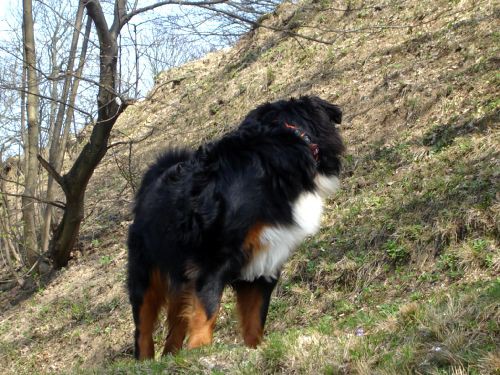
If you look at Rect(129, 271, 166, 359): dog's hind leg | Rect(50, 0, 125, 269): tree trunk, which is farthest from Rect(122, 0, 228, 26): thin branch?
Rect(129, 271, 166, 359): dog's hind leg

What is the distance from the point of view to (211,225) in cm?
505

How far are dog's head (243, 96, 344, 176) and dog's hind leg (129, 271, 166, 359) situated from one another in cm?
170

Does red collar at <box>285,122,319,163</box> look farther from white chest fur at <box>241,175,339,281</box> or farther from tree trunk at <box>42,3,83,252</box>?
tree trunk at <box>42,3,83,252</box>

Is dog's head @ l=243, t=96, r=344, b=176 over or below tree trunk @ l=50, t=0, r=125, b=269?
below

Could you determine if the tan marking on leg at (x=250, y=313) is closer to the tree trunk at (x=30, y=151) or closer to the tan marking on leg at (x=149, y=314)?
the tan marking on leg at (x=149, y=314)

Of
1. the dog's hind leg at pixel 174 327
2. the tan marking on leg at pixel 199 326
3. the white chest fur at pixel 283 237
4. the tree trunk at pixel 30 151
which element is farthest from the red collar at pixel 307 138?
the tree trunk at pixel 30 151

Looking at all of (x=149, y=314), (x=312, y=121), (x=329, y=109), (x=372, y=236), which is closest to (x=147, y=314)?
(x=149, y=314)

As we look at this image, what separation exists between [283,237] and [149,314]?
1.63 meters

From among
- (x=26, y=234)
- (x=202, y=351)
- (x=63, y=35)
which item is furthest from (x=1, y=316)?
(x=202, y=351)

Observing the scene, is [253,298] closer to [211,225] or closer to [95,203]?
[211,225]

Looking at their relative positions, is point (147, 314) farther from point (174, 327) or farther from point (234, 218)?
point (234, 218)

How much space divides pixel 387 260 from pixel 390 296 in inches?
25.6

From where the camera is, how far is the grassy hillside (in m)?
4.27

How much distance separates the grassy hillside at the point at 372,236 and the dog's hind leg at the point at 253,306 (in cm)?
30
